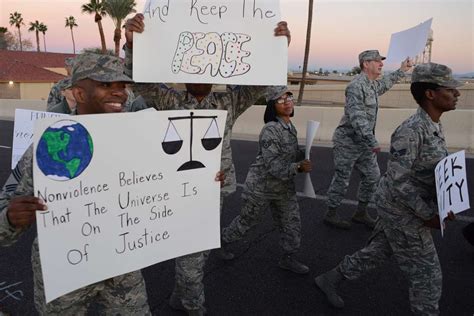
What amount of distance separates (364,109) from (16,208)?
3.78m

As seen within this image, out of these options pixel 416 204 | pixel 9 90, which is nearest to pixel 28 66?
pixel 9 90

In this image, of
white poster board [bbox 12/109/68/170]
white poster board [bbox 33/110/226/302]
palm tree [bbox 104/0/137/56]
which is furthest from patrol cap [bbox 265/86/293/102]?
palm tree [bbox 104/0/137/56]

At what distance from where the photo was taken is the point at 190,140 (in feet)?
7.04

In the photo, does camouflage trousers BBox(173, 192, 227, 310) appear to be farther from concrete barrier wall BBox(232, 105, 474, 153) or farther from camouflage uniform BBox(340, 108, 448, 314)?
concrete barrier wall BBox(232, 105, 474, 153)

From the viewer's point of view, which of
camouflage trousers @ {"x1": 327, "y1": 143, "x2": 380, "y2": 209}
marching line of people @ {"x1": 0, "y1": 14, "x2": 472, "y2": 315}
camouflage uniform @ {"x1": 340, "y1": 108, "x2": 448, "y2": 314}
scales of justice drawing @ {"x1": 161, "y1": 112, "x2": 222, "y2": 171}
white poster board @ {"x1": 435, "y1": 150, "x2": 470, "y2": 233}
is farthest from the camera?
camouflage trousers @ {"x1": 327, "y1": 143, "x2": 380, "y2": 209}

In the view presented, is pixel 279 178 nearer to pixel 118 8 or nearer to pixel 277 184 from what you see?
pixel 277 184

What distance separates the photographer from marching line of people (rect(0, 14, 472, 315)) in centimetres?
188

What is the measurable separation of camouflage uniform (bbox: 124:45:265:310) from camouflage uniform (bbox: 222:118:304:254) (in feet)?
1.97

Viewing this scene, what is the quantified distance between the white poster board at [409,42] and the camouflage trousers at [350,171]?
1.12 m

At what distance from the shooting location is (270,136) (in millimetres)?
3416

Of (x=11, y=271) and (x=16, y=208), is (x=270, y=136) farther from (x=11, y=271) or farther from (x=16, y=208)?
(x=11, y=271)

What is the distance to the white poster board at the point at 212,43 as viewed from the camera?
2393 mm

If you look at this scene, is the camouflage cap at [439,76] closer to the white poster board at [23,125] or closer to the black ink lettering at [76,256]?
the black ink lettering at [76,256]

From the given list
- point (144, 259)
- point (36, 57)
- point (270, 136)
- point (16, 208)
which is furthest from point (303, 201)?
point (36, 57)
